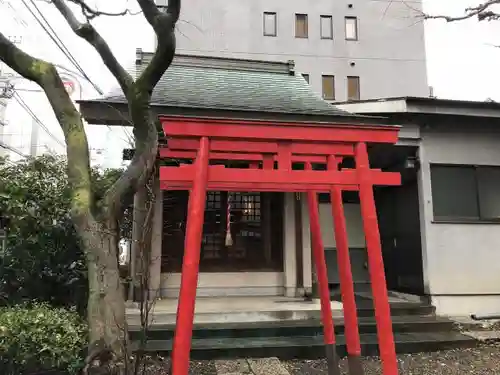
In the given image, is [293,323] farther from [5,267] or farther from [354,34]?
[354,34]

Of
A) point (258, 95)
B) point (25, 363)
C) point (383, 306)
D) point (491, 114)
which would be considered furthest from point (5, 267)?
point (491, 114)

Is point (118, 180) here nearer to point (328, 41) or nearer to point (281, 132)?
point (281, 132)

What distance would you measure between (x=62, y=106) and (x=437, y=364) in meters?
5.91

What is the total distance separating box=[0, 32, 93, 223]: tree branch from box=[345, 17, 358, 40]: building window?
2231 cm

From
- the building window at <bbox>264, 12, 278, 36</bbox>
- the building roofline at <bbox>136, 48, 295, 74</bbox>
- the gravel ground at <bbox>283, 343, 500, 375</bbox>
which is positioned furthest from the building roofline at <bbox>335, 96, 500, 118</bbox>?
the building window at <bbox>264, 12, 278, 36</bbox>

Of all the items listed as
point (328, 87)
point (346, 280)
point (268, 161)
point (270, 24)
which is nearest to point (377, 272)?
point (346, 280)

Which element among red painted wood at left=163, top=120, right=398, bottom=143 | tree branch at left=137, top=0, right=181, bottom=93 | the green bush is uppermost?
tree branch at left=137, top=0, right=181, bottom=93

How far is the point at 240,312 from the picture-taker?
6.64m

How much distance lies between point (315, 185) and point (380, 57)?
2231 centimetres

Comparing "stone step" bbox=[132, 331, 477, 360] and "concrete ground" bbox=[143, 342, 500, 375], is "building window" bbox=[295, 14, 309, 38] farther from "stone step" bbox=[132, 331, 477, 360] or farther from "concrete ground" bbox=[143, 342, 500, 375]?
"concrete ground" bbox=[143, 342, 500, 375]

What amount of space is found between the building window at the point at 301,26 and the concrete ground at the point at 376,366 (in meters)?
20.7

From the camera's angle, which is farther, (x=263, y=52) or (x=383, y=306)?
(x=263, y=52)

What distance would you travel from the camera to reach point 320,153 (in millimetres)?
4199

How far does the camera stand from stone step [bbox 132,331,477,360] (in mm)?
5555
